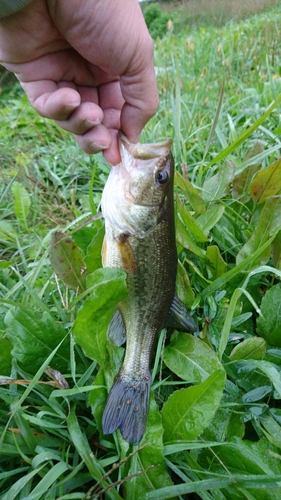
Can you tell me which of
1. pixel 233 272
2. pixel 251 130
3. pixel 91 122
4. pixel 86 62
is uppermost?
pixel 86 62

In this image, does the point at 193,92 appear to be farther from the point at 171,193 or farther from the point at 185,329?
the point at 185,329

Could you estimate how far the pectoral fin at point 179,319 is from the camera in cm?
162

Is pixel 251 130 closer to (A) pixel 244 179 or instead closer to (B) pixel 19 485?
(A) pixel 244 179

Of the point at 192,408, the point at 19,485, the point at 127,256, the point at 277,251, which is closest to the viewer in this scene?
the point at 19,485

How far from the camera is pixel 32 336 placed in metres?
1.48

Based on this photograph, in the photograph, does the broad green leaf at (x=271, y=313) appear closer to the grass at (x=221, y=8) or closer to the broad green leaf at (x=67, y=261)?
the broad green leaf at (x=67, y=261)

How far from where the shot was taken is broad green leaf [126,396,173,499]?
1272mm

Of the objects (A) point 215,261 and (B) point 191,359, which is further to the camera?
(A) point 215,261

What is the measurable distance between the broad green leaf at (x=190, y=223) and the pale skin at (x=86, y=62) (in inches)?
15.1

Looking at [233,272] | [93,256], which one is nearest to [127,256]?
[93,256]

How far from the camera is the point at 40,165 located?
3686mm

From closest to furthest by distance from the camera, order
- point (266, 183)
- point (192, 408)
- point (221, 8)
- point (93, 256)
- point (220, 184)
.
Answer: point (192, 408), point (93, 256), point (266, 183), point (220, 184), point (221, 8)

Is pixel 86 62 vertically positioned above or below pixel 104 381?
above

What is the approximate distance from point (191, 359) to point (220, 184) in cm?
104
